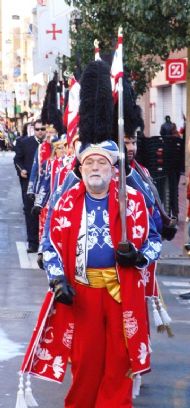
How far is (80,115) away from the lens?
6664 millimetres

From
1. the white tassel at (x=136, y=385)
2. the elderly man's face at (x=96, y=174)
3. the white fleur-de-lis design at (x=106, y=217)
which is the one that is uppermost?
the elderly man's face at (x=96, y=174)

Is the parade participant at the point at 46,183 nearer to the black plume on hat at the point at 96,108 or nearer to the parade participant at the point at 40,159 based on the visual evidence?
the parade participant at the point at 40,159

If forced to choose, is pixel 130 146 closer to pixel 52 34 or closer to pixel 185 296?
pixel 185 296

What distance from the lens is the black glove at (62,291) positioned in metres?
6.17

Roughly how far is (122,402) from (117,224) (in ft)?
3.15

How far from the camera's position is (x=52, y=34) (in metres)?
23.3

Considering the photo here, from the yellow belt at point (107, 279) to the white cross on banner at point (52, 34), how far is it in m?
16.9

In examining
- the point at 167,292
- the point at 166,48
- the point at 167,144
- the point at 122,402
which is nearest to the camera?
the point at 122,402

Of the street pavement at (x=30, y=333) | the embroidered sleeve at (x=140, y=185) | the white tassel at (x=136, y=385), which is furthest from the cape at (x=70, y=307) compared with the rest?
the street pavement at (x=30, y=333)

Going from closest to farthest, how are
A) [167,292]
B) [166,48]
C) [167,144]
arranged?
[167,292], [166,48], [167,144]

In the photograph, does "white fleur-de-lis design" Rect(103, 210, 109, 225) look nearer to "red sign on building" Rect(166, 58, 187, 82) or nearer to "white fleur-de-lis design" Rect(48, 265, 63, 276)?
"white fleur-de-lis design" Rect(48, 265, 63, 276)

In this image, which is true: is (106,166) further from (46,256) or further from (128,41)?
(128,41)

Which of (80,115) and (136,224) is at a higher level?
(80,115)

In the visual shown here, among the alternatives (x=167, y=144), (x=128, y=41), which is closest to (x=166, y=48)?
(x=128, y=41)
